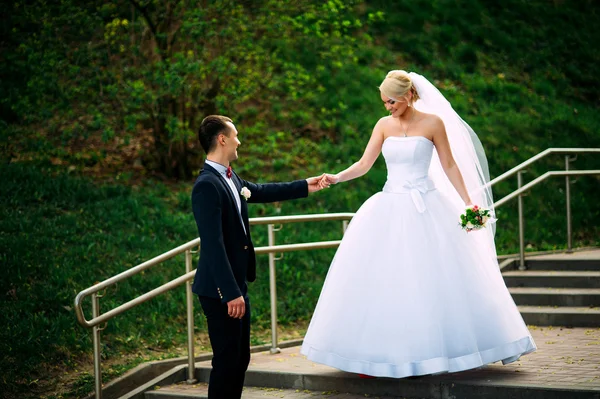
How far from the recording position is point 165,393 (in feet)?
20.2

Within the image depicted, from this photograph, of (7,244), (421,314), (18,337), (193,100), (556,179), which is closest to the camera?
(421,314)

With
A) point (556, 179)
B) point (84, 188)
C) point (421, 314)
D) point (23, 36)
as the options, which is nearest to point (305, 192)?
point (421, 314)

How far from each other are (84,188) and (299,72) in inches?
148

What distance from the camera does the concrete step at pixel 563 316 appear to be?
284 inches

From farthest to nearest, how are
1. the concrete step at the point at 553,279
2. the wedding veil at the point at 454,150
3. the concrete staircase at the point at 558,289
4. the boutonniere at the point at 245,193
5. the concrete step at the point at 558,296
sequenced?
the concrete step at the point at 553,279 < the concrete step at the point at 558,296 < the concrete staircase at the point at 558,289 < the wedding veil at the point at 454,150 < the boutonniere at the point at 245,193

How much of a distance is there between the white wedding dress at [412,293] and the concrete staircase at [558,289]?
6.38ft

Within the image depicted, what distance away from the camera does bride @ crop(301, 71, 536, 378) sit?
528 cm

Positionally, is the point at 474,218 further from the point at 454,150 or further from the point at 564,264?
the point at 564,264

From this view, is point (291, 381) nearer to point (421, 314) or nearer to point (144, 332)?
point (421, 314)

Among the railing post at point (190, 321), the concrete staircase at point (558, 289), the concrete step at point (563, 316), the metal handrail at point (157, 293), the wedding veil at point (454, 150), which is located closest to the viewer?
the metal handrail at point (157, 293)

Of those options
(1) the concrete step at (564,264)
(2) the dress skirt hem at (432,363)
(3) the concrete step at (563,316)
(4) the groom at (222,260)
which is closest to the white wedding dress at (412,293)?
(2) the dress skirt hem at (432,363)

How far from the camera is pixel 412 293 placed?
17.6 ft

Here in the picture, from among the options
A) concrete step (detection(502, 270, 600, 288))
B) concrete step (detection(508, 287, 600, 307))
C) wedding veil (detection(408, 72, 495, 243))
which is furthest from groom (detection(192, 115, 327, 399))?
concrete step (detection(502, 270, 600, 288))

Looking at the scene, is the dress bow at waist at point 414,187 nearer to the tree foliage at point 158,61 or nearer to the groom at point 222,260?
the groom at point 222,260
